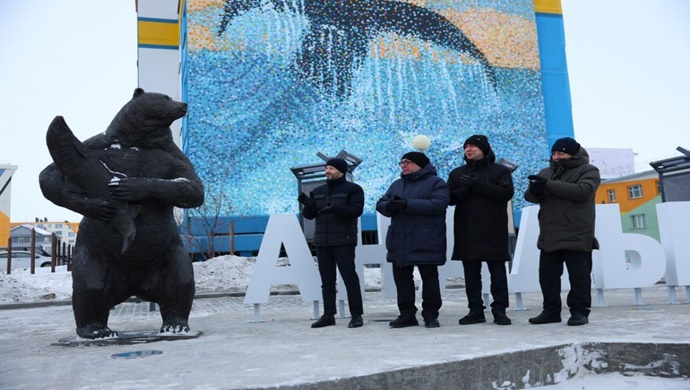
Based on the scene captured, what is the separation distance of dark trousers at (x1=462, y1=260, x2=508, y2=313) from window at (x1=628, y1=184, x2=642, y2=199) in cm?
3575

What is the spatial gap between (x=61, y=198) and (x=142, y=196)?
0.68 metres

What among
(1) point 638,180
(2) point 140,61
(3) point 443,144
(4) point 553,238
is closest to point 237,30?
(2) point 140,61

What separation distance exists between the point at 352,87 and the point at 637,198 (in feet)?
75.2

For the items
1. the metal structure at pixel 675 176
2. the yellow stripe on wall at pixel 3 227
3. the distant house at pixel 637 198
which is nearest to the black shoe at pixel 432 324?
the metal structure at pixel 675 176

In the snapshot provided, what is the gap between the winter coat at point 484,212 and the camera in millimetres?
4973

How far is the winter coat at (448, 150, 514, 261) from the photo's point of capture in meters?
4.97

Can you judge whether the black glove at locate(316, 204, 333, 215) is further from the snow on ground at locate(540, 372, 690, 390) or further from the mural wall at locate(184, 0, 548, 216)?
the mural wall at locate(184, 0, 548, 216)

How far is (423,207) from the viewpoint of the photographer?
4867mm

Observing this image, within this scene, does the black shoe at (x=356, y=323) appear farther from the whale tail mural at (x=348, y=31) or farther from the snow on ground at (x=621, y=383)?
the whale tail mural at (x=348, y=31)

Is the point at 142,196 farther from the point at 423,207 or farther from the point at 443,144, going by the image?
the point at 443,144

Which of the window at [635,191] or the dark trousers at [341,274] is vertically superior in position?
the window at [635,191]

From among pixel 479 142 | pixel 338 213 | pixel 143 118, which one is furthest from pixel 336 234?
pixel 143 118

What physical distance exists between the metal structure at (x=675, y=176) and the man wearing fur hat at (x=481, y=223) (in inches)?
299

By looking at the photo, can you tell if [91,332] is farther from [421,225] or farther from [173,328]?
[421,225]
